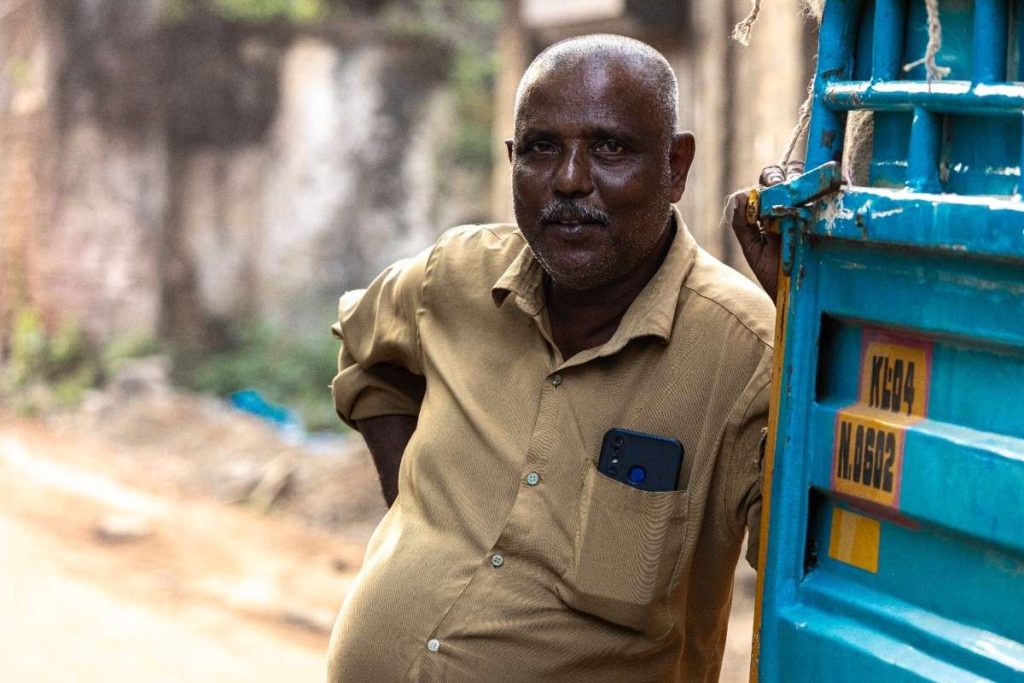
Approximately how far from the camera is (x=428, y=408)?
7.91 feet

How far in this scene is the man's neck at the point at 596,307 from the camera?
2.25 meters

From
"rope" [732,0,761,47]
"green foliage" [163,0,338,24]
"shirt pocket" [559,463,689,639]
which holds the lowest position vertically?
"shirt pocket" [559,463,689,639]

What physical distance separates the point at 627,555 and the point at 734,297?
1.47ft

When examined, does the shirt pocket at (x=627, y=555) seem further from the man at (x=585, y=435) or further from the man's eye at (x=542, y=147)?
the man's eye at (x=542, y=147)

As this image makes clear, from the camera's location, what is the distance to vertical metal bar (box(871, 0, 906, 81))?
68.9 inches

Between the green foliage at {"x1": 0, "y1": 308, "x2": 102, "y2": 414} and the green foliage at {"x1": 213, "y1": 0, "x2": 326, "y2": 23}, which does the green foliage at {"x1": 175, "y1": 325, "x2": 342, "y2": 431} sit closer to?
the green foliage at {"x1": 0, "y1": 308, "x2": 102, "y2": 414}

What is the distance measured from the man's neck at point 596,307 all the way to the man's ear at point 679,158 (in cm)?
6

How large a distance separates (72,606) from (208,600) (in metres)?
0.57

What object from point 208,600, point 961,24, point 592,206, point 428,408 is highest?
point 961,24

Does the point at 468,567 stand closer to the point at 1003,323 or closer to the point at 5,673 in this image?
the point at 1003,323

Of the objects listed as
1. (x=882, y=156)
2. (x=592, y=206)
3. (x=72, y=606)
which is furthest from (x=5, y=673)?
(x=882, y=156)

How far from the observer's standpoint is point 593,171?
2145 mm

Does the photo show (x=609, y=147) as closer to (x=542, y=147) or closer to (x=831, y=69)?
(x=542, y=147)

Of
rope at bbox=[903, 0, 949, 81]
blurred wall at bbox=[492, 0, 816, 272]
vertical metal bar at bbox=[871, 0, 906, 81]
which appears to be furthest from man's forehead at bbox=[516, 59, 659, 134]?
blurred wall at bbox=[492, 0, 816, 272]
